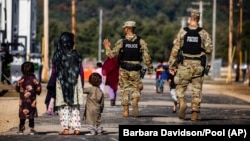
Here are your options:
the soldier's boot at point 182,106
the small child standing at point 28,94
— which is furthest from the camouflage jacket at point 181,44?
the small child standing at point 28,94

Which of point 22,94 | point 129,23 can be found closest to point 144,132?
point 22,94

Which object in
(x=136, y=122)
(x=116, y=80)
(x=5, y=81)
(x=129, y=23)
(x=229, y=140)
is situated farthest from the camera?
(x=5, y=81)

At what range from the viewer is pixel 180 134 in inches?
488

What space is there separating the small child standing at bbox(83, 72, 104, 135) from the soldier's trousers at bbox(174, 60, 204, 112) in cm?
292

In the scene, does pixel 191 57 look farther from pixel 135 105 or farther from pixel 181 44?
pixel 135 105

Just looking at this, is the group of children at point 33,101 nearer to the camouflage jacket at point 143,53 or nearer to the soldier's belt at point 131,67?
the camouflage jacket at point 143,53

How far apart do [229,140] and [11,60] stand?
32.8m

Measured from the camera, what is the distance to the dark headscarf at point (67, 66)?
1505 cm

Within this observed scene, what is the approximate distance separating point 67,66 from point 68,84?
30 centimetres

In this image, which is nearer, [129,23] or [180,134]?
[180,134]

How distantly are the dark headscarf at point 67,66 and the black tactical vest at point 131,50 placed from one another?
155 inches

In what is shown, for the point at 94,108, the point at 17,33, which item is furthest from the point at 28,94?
the point at 17,33

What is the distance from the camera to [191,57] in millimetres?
18156

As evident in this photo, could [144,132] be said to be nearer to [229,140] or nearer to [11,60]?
[229,140]
